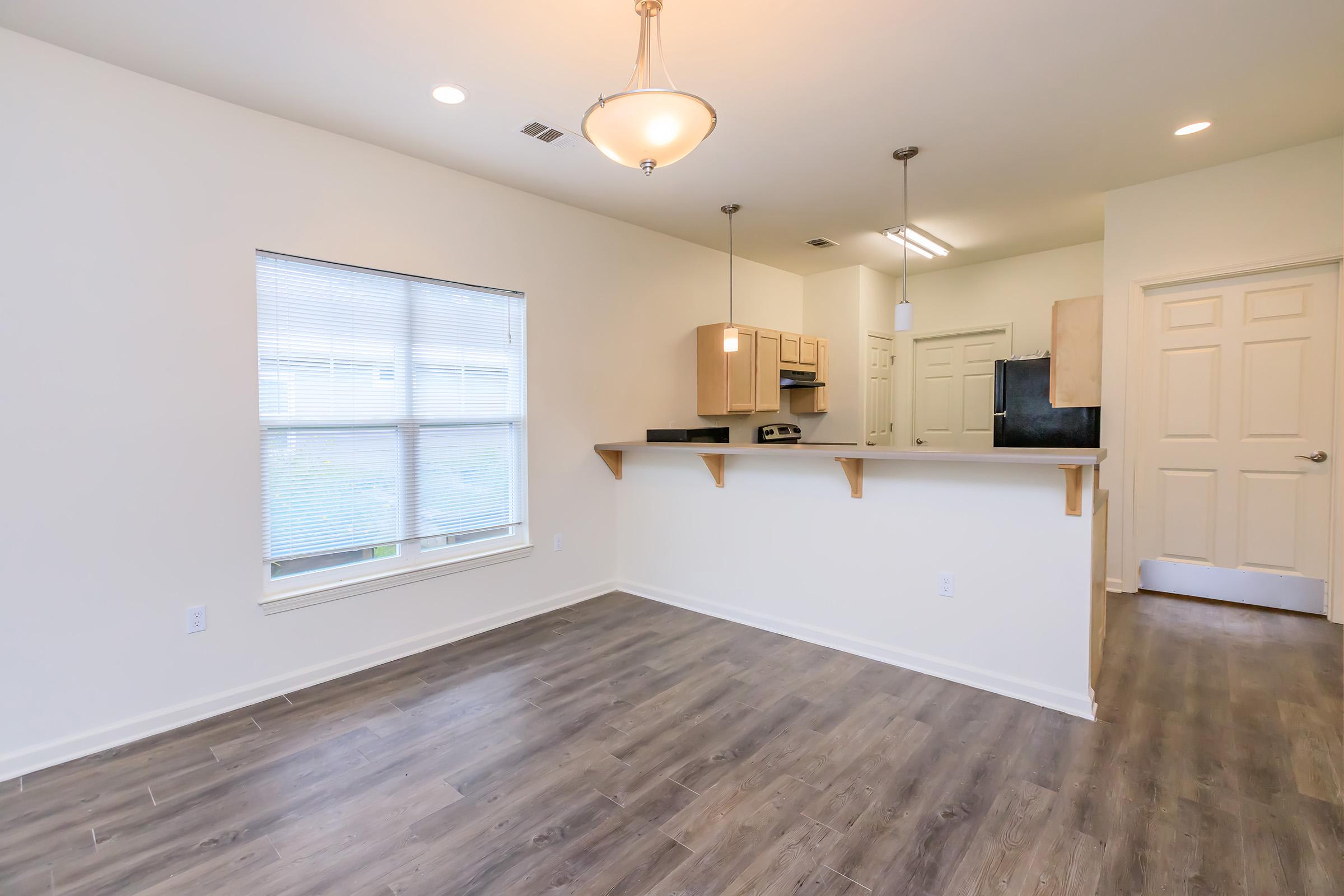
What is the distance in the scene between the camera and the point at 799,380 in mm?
5703

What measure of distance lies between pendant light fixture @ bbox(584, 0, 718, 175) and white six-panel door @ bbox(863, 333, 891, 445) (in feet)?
15.1

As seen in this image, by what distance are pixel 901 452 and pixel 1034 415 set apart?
7.89ft

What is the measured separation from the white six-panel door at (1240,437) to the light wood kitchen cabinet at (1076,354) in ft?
0.96

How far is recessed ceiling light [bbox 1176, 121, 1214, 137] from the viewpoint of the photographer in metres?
3.09

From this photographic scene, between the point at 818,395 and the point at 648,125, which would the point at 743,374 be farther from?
the point at 648,125

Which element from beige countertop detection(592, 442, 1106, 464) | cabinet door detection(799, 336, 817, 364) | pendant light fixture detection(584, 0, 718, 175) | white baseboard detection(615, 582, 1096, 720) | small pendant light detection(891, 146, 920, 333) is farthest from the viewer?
cabinet door detection(799, 336, 817, 364)

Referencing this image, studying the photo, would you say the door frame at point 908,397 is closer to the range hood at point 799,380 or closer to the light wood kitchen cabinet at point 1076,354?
the range hood at point 799,380

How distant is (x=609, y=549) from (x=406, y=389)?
1.82 m

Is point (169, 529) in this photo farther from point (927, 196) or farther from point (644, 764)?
point (927, 196)

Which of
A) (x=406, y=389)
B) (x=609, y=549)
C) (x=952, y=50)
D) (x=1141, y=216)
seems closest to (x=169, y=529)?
(x=406, y=389)

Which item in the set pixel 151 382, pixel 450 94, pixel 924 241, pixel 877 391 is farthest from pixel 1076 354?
pixel 151 382

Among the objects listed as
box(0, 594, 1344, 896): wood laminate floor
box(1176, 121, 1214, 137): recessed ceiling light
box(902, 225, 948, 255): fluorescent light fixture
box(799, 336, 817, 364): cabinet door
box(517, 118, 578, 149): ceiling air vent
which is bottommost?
box(0, 594, 1344, 896): wood laminate floor

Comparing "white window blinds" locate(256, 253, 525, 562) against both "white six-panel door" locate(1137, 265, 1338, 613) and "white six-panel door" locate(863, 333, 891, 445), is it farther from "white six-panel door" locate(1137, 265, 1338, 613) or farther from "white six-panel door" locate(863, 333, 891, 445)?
"white six-panel door" locate(1137, 265, 1338, 613)

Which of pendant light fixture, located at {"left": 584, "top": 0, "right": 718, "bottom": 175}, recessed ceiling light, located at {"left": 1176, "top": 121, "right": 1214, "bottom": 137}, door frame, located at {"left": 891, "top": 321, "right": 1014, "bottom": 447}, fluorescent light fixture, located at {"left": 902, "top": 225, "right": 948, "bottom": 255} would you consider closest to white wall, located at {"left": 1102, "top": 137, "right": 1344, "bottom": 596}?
recessed ceiling light, located at {"left": 1176, "top": 121, "right": 1214, "bottom": 137}
